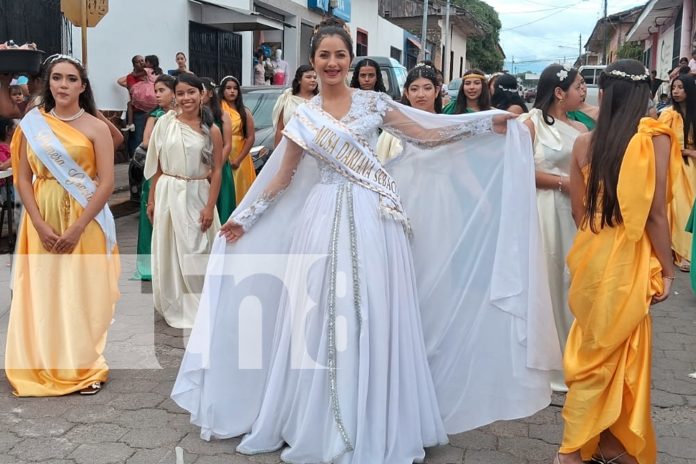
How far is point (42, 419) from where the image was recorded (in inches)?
150

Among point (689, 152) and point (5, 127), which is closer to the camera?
point (5, 127)

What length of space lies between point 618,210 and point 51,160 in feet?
9.21

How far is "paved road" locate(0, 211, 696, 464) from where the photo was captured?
11.3ft

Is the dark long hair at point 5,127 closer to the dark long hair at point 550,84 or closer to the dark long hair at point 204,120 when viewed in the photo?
the dark long hair at point 204,120

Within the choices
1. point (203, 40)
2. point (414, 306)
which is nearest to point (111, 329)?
point (414, 306)

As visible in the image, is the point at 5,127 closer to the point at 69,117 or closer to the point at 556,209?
the point at 69,117

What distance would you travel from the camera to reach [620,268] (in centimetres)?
303

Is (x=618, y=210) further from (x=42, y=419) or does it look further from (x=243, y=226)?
(x=42, y=419)

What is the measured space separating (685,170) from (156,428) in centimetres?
585

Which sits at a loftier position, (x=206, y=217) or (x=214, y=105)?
(x=214, y=105)

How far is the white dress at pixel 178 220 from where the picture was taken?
18.4 ft

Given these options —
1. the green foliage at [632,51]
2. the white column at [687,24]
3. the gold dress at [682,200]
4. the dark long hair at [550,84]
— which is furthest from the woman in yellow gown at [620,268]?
the green foliage at [632,51]

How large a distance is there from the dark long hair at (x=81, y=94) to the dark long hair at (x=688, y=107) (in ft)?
17.6

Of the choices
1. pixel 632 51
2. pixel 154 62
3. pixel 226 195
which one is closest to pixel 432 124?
pixel 226 195
